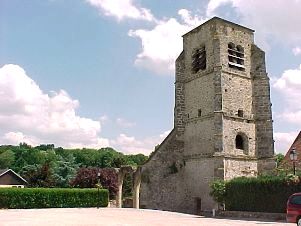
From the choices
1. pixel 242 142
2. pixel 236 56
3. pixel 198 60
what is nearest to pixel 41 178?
pixel 198 60

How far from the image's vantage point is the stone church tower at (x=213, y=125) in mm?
29156

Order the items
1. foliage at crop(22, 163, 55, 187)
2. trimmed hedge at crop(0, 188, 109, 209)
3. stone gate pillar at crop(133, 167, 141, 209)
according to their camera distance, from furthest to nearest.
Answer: foliage at crop(22, 163, 55, 187) < stone gate pillar at crop(133, 167, 141, 209) < trimmed hedge at crop(0, 188, 109, 209)

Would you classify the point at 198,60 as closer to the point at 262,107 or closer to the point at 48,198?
the point at 262,107

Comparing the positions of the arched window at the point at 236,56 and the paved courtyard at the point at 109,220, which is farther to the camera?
the arched window at the point at 236,56

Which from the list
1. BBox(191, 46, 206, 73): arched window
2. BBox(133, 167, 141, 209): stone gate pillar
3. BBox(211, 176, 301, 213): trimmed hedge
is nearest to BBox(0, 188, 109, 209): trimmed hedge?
BBox(133, 167, 141, 209): stone gate pillar

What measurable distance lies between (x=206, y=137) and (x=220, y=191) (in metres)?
4.86

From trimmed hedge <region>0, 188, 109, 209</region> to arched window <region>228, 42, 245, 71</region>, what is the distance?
48.8 feet

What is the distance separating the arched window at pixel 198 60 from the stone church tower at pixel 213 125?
0.06 metres

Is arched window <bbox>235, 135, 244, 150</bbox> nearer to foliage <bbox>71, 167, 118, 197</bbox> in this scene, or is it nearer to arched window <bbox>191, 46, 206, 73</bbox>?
arched window <bbox>191, 46, 206, 73</bbox>

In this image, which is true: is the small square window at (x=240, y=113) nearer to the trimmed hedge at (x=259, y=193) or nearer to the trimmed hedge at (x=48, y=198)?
the trimmed hedge at (x=259, y=193)

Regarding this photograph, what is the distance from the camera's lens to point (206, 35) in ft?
104

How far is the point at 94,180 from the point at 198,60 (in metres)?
20.5

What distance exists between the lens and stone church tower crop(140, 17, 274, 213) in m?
29.2

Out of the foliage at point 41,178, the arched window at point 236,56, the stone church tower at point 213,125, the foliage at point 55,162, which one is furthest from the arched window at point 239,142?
the foliage at point 41,178
